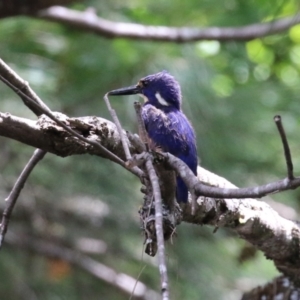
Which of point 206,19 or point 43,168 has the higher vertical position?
point 206,19

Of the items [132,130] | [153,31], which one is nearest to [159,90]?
[132,130]

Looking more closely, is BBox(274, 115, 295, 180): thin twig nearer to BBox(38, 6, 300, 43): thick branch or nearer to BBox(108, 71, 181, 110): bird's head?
BBox(108, 71, 181, 110): bird's head

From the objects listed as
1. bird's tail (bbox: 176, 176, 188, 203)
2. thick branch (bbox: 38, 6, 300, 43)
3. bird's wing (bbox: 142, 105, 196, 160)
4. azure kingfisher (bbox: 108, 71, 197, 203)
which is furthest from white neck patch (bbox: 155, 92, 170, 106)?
thick branch (bbox: 38, 6, 300, 43)

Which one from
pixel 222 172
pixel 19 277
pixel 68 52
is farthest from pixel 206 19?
pixel 19 277

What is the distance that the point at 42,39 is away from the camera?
2.36 metres

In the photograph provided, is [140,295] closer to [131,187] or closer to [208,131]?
[131,187]

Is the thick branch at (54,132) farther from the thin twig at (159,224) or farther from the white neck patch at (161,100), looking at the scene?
the white neck patch at (161,100)

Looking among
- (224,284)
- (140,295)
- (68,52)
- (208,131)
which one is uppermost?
(68,52)

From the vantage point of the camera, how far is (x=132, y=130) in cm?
208

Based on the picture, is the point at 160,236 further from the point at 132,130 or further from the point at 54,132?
the point at 132,130

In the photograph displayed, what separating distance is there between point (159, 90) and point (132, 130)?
53 centimetres

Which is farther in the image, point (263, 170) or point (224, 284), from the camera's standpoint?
point (224, 284)

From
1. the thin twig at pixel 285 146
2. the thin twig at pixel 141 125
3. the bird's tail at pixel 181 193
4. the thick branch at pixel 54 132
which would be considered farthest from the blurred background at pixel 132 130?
the thin twig at pixel 285 146

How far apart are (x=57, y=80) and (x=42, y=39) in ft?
0.83
